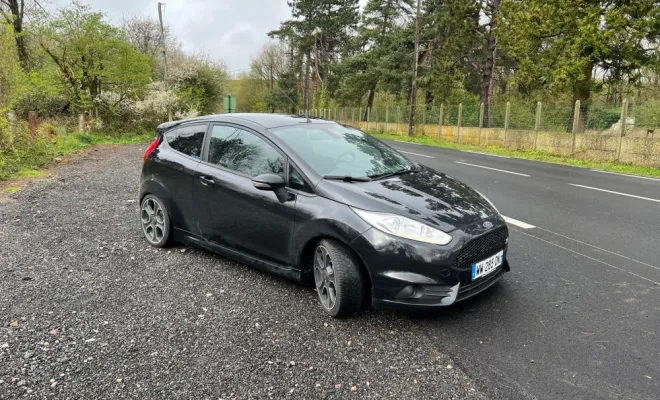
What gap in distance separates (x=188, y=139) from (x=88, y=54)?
62.7 ft

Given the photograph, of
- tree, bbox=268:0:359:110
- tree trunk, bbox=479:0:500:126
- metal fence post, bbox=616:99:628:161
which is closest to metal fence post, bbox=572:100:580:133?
metal fence post, bbox=616:99:628:161

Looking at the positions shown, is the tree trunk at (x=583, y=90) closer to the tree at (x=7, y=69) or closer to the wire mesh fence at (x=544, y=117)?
the wire mesh fence at (x=544, y=117)

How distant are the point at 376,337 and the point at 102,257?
3.31 metres

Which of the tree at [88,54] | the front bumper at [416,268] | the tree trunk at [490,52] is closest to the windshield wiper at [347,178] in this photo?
the front bumper at [416,268]

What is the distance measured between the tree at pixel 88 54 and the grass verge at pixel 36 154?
3376mm

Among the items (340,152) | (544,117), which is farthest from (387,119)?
(340,152)

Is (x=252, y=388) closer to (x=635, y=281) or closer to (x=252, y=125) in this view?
(x=252, y=125)

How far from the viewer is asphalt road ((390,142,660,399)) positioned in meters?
2.67

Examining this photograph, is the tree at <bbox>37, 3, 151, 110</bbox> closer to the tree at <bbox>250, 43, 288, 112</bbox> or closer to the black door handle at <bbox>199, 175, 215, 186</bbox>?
the black door handle at <bbox>199, 175, 215, 186</bbox>

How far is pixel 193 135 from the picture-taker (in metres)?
4.86

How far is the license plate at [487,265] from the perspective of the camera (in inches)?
130

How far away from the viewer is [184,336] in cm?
322

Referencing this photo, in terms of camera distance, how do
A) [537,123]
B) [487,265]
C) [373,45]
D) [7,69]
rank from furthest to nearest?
[373,45]
[537,123]
[7,69]
[487,265]

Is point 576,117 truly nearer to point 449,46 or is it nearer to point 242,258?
point 449,46
